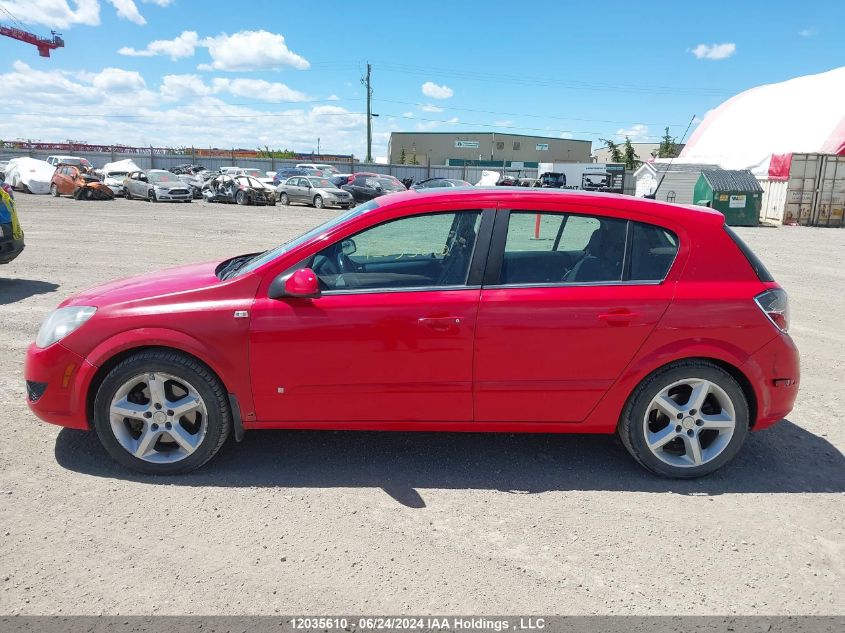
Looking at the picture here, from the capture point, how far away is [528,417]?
11.6 ft

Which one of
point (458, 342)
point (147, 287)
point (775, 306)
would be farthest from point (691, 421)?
point (147, 287)

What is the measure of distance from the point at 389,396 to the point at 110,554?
60.4 inches

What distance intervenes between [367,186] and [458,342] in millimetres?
28573

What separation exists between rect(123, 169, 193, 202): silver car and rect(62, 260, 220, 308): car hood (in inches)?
1057

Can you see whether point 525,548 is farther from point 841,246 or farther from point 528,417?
point 841,246

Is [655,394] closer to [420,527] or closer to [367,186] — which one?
[420,527]

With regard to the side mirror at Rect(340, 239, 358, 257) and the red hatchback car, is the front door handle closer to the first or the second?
the red hatchback car

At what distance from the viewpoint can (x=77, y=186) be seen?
2798cm

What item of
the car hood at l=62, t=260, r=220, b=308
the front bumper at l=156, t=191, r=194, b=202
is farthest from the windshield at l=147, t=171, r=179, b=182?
the car hood at l=62, t=260, r=220, b=308

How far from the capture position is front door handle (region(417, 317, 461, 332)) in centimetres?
337

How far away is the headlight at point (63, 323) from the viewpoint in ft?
11.4

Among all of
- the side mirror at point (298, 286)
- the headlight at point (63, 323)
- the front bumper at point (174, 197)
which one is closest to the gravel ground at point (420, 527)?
the headlight at point (63, 323)

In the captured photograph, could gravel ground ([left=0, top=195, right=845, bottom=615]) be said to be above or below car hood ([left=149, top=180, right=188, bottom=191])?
below

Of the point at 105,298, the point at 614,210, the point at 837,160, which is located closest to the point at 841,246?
the point at 837,160
